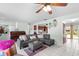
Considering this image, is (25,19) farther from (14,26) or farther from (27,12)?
(14,26)

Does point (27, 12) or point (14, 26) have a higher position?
point (27, 12)

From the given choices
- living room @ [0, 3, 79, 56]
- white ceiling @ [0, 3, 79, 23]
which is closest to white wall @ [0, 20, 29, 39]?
living room @ [0, 3, 79, 56]

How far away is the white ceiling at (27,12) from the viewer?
7.19 ft

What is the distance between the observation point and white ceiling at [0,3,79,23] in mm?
2191

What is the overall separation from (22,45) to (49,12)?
126 centimetres

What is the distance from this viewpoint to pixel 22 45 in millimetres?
2660

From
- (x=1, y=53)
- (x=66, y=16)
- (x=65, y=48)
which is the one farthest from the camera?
(x=65, y=48)

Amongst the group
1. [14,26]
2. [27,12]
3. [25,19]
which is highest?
[27,12]

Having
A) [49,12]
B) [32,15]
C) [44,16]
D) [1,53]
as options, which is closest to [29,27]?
[32,15]

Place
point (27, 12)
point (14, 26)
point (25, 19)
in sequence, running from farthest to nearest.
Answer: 1. point (27, 12)
2. point (25, 19)
3. point (14, 26)

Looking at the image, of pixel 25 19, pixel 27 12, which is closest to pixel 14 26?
pixel 25 19

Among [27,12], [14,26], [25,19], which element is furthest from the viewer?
[27,12]

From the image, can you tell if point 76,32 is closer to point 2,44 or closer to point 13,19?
point 13,19

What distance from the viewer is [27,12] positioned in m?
2.51
